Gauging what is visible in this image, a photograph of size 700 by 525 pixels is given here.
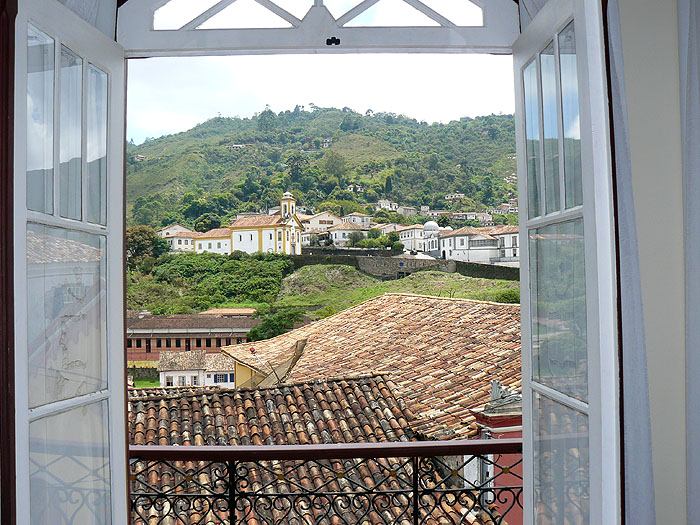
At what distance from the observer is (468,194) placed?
A: 14125 millimetres

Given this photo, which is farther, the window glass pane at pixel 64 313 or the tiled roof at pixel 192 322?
the tiled roof at pixel 192 322

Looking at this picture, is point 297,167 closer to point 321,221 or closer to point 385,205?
point 321,221

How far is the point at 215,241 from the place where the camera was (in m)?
13.9

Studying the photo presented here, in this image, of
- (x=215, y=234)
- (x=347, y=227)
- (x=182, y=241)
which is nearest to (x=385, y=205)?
(x=347, y=227)

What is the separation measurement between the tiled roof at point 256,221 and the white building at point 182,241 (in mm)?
893

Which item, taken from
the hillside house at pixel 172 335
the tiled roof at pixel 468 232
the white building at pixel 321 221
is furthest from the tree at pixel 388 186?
the hillside house at pixel 172 335

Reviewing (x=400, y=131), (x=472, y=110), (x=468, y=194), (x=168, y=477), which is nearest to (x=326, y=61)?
(x=400, y=131)

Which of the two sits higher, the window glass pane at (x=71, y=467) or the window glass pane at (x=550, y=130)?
the window glass pane at (x=550, y=130)

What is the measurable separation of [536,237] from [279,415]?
5.68m

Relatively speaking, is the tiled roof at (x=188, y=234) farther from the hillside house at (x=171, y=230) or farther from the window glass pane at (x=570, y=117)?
the window glass pane at (x=570, y=117)

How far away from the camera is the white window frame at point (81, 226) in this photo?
116 centimetres

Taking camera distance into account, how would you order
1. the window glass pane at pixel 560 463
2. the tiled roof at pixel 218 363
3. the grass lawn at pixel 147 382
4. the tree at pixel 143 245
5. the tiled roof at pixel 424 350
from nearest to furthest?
the window glass pane at pixel 560 463, the tiled roof at pixel 424 350, the grass lawn at pixel 147 382, the tiled roof at pixel 218 363, the tree at pixel 143 245

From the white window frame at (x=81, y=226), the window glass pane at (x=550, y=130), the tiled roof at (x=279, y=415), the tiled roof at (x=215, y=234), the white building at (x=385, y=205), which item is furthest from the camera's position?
the white building at (x=385, y=205)

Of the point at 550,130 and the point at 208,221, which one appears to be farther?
the point at 208,221
